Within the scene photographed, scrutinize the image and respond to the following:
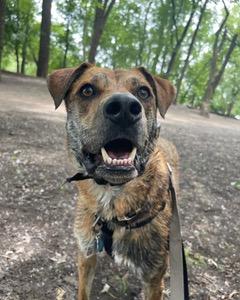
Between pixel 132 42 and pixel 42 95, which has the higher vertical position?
pixel 132 42

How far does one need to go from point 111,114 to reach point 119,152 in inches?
13.8

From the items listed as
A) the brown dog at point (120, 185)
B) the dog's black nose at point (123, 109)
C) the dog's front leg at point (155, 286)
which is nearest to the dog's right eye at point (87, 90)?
the brown dog at point (120, 185)

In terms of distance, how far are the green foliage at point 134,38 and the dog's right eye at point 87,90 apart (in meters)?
21.8

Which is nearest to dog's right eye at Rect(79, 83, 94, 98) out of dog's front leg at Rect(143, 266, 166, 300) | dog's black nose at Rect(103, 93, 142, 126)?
dog's black nose at Rect(103, 93, 142, 126)

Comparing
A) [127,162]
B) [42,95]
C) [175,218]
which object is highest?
[127,162]

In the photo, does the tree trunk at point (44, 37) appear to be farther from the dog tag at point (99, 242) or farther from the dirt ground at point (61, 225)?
the dog tag at point (99, 242)

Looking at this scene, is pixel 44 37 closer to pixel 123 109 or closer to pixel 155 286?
pixel 155 286

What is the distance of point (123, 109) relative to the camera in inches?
106

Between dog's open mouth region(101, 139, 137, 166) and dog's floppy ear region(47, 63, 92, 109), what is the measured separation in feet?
2.58

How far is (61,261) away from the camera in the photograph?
14.8 ft

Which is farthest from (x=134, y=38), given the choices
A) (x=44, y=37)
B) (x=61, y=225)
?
(x=61, y=225)

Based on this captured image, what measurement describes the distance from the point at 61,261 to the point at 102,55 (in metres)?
39.7

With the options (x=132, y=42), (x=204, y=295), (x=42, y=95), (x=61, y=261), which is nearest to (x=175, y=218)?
(x=204, y=295)

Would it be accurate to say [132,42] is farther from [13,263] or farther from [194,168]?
[13,263]
